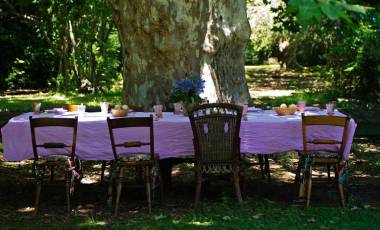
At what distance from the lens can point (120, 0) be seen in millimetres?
8734

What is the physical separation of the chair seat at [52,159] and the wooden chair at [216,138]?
1333mm

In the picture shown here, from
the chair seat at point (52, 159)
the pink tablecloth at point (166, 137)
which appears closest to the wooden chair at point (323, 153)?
the pink tablecloth at point (166, 137)

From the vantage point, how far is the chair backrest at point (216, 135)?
627 centimetres

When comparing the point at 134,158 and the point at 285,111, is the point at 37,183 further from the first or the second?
the point at 285,111

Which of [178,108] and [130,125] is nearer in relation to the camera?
[130,125]

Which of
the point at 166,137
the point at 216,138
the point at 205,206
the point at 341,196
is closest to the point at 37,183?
the point at 166,137

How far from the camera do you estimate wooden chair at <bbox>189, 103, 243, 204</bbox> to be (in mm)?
6270

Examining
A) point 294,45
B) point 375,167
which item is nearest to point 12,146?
point 375,167

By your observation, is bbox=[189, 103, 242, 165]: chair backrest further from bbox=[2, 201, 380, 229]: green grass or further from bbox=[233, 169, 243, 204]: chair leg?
bbox=[2, 201, 380, 229]: green grass

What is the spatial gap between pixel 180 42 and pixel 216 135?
8.66 ft

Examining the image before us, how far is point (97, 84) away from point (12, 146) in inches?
553

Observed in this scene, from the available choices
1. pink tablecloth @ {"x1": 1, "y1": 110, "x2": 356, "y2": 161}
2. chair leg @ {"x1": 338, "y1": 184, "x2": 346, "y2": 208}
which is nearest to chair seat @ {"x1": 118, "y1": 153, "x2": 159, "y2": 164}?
pink tablecloth @ {"x1": 1, "y1": 110, "x2": 356, "y2": 161}

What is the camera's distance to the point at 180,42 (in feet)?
28.3

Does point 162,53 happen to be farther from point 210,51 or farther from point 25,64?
point 25,64
